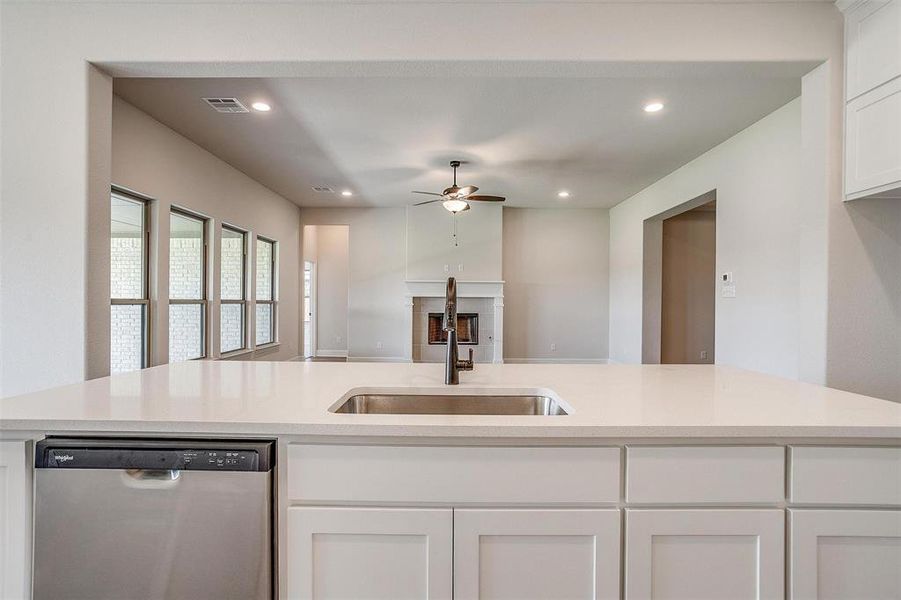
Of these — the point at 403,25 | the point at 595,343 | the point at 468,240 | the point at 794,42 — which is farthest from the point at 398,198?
the point at 794,42

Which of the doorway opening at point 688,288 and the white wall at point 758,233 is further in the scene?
the doorway opening at point 688,288

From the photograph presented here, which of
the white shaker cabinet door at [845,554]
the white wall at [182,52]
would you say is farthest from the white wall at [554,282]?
the white shaker cabinet door at [845,554]

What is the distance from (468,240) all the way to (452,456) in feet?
20.8

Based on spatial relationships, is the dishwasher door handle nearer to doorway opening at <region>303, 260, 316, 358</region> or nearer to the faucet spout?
the faucet spout

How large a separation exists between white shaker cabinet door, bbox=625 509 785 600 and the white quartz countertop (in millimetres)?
236

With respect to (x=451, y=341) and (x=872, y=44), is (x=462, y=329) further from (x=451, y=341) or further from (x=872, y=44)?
(x=872, y=44)

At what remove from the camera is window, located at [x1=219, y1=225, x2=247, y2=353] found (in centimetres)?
511

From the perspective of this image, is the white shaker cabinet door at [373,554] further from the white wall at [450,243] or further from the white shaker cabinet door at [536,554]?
the white wall at [450,243]

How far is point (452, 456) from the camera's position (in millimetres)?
1205

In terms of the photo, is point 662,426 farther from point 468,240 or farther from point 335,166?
point 468,240

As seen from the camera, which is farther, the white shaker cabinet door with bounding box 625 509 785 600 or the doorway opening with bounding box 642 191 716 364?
the doorway opening with bounding box 642 191 716 364

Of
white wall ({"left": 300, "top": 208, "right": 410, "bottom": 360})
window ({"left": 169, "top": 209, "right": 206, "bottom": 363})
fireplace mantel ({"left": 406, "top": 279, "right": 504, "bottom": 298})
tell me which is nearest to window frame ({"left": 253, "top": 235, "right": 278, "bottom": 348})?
white wall ({"left": 300, "top": 208, "right": 410, "bottom": 360})

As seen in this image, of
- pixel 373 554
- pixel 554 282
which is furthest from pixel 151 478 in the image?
pixel 554 282

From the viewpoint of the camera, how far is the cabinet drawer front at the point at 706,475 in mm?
1187
